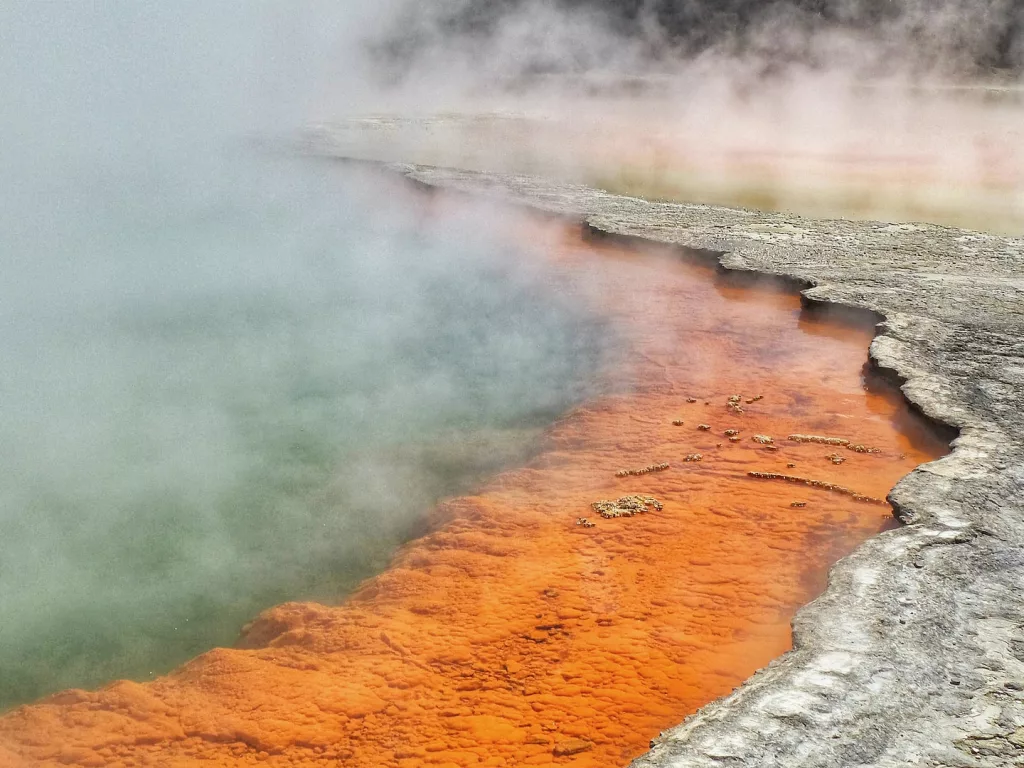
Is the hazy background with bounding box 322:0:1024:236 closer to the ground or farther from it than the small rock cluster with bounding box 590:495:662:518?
farther from it

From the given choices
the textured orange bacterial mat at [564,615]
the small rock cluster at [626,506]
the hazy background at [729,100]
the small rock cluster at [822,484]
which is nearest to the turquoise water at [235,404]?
the textured orange bacterial mat at [564,615]

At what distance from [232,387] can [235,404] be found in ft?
0.76

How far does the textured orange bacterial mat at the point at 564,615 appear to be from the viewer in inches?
94.1

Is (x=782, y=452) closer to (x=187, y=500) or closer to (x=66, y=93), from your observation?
(x=187, y=500)

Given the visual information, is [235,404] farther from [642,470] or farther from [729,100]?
[729,100]

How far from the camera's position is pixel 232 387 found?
472 centimetres

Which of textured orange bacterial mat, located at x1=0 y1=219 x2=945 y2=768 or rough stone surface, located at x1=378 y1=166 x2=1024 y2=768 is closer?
rough stone surface, located at x1=378 y1=166 x2=1024 y2=768

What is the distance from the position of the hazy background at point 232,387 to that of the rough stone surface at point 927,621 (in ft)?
5.36

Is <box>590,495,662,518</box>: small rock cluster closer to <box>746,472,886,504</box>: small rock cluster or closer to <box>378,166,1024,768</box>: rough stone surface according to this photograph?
<box>746,472,886,504</box>: small rock cluster

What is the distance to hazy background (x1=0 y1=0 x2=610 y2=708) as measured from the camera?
3191 mm

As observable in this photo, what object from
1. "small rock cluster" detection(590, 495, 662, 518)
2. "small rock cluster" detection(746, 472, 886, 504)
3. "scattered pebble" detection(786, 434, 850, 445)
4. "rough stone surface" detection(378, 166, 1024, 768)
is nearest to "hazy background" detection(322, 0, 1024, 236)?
"rough stone surface" detection(378, 166, 1024, 768)

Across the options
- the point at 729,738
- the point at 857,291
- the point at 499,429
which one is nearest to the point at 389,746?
the point at 729,738

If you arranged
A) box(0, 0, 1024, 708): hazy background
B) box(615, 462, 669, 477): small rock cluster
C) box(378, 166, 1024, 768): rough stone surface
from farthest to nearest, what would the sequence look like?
box(615, 462, 669, 477): small rock cluster, box(0, 0, 1024, 708): hazy background, box(378, 166, 1024, 768): rough stone surface

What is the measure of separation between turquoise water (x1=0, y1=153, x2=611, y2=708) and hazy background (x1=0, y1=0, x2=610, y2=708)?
0.01m
